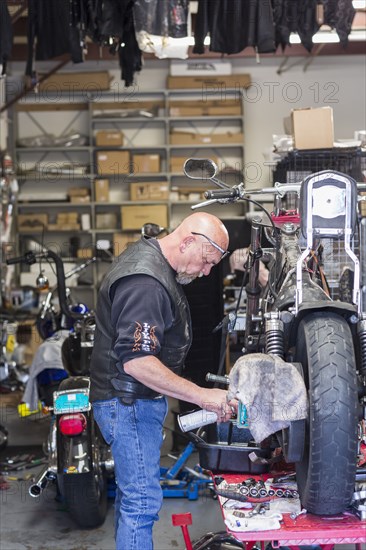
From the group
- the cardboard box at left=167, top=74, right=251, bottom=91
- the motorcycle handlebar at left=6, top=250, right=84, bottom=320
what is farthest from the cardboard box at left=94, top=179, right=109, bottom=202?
the motorcycle handlebar at left=6, top=250, right=84, bottom=320

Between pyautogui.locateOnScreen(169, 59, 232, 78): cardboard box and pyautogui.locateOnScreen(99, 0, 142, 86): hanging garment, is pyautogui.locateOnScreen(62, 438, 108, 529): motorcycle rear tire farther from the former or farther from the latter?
pyautogui.locateOnScreen(169, 59, 232, 78): cardboard box

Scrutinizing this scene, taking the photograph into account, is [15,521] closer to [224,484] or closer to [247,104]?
[224,484]

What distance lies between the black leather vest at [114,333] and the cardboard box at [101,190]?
777cm

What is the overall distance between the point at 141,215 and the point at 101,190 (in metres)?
0.66

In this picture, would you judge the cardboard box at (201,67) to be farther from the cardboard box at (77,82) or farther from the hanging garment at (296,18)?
the hanging garment at (296,18)

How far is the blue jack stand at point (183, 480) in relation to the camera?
14.5 feet

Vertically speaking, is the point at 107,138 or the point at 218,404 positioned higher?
the point at 107,138

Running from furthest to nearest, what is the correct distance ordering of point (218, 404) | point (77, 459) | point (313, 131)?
1. point (313, 131)
2. point (77, 459)
3. point (218, 404)

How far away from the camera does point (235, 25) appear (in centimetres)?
612

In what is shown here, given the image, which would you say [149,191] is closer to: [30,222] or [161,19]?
[30,222]

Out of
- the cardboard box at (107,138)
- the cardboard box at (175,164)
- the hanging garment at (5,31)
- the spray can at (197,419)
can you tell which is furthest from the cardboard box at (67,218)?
the spray can at (197,419)

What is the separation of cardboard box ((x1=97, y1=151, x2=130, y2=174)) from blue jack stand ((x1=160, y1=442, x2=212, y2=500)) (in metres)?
6.51

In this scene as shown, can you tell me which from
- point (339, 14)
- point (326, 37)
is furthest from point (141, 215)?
point (339, 14)

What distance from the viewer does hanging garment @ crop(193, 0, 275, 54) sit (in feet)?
19.8
